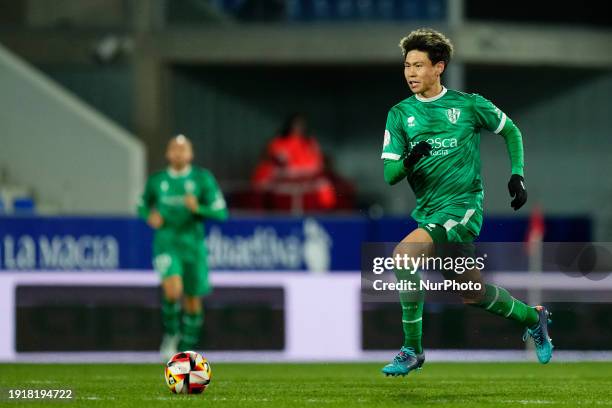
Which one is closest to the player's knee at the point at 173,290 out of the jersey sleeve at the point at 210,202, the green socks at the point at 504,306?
A: the jersey sleeve at the point at 210,202

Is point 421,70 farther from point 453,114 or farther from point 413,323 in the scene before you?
point 413,323

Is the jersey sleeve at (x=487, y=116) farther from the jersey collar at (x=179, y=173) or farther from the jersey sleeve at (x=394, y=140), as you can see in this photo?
the jersey collar at (x=179, y=173)

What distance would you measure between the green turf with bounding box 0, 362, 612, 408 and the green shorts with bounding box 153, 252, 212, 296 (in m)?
Result: 0.68

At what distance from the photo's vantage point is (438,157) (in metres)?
7.93

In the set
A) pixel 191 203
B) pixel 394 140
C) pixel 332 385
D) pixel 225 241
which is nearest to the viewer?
pixel 394 140

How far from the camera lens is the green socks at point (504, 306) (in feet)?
26.2

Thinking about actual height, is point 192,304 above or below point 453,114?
below

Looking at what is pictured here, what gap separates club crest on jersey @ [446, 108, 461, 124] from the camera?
7.95 m

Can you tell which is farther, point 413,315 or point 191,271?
point 191,271

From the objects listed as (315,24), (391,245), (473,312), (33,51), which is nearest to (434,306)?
(473,312)

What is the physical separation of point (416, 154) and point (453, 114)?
0.49m

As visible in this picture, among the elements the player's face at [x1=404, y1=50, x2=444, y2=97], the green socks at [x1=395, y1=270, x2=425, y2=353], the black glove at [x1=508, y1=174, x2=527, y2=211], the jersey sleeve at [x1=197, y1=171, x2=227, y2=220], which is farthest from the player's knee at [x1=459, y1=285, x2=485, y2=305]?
the jersey sleeve at [x1=197, y1=171, x2=227, y2=220]

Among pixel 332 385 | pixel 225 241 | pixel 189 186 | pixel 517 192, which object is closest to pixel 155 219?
pixel 189 186

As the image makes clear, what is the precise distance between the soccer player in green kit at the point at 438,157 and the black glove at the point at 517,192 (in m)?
0.06
